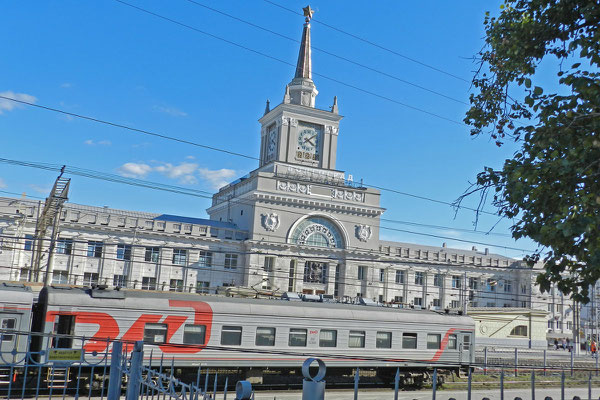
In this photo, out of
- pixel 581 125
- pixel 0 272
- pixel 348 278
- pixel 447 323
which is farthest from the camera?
pixel 348 278

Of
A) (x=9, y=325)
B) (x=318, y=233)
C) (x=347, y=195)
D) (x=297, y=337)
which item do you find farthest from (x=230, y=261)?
(x=9, y=325)

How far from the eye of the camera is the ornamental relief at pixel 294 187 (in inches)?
2224

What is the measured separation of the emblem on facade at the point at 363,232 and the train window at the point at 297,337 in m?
36.9

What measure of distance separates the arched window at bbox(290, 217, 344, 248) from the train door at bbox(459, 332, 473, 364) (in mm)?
Answer: 31308

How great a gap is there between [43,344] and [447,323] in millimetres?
16081

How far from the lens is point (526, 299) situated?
2783 inches

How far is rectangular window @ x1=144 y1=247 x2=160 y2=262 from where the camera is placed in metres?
51.8

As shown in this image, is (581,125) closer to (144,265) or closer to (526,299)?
(144,265)

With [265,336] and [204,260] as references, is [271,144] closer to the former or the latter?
[204,260]

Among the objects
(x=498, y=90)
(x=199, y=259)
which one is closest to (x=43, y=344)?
(x=498, y=90)

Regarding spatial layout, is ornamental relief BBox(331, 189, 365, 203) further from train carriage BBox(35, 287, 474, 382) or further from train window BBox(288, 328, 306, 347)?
train window BBox(288, 328, 306, 347)

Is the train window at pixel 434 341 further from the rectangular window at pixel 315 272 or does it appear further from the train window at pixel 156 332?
the rectangular window at pixel 315 272

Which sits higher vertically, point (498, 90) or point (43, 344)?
point (498, 90)

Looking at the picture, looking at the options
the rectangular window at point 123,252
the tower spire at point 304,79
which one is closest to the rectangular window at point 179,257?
the rectangular window at point 123,252
